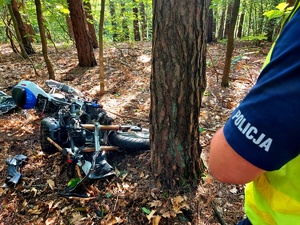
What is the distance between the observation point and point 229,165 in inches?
26.6

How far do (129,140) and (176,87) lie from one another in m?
1.31

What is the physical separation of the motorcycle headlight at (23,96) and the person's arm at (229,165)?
3.20m

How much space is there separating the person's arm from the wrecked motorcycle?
6.90ft

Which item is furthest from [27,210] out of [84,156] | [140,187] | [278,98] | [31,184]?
[278,98]

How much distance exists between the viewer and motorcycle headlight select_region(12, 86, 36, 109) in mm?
3172

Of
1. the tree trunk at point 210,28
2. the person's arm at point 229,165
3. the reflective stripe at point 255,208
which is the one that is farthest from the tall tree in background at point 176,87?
the tree trunk at point 210,28

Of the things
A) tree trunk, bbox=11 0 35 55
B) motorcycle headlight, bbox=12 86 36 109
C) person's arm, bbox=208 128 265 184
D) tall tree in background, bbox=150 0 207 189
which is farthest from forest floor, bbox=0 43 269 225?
tree trunk, bbox=11 0 35 55

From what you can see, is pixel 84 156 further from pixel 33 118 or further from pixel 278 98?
pixel 278 98

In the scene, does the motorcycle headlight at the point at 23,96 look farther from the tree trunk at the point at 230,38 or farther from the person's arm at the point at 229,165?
the tree trunk at the point at 230,38

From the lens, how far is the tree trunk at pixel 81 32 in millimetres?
6383

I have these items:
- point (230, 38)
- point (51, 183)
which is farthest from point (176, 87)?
point (230, 38)

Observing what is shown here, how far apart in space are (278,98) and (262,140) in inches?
4.6

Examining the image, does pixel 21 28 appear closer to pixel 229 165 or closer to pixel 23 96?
pixel 23 96

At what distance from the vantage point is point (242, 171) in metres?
0.66
